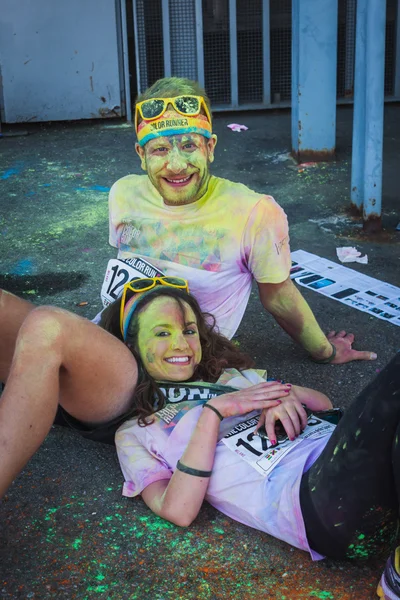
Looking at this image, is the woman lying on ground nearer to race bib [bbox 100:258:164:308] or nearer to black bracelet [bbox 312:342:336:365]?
race bib [bbox 100:258:164:308]

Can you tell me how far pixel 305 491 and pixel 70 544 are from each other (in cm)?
80

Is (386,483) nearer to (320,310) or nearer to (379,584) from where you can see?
(379,584)

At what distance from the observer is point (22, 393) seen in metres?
2.35

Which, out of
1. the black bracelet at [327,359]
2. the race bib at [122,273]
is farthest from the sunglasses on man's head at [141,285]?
the black bracelet at [327,359]

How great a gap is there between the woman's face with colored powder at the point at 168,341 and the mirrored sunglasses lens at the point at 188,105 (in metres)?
0.80

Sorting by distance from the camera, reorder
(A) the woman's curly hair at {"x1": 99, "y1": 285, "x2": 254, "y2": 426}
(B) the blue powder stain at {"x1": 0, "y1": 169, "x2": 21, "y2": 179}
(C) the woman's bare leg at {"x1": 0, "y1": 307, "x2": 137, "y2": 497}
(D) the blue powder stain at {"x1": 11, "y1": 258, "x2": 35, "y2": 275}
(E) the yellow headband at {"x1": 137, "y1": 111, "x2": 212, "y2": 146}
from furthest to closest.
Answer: (B) the blue powder stain at {"x1": 0, "y1": 169, "x2": 21, "y2": 179}
(D) the blue powder stain at {"x1": 11, "y1": 258, "x2": 35, "y2": 275}
(E) the yellow headband at {"x1": 137, "y1": 111, "x2": 212, "y2": 146}
(A) the woman's curly hair at {"x1": 99, "y1": 285, "x2": 254, "y2": 426}
(C) the woman's bare leg at {"x1": 0, "y1": 307, "x2": 137, "y2": 497}

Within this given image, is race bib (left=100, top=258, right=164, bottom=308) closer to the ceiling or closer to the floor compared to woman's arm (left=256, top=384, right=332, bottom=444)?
closer to the ceiling

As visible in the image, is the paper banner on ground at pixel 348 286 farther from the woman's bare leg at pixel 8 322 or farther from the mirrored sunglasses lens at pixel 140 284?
the woman's bare leg at pixel 8 322

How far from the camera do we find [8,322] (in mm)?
2852

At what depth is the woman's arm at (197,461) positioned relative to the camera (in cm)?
243

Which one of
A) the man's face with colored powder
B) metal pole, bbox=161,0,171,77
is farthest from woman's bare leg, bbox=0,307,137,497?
metal pole, bbox=161,0,171,77

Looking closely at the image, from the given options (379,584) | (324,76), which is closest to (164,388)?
(379,584)

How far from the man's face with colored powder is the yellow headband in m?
0.01

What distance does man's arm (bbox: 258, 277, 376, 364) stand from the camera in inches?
130
